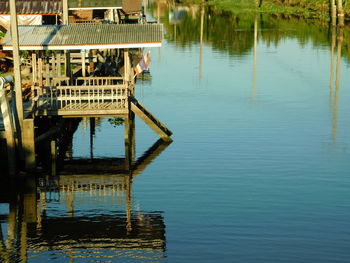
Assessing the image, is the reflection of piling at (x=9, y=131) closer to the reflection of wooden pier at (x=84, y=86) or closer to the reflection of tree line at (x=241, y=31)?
the reflection of wooden pier at (x=84, y=86)

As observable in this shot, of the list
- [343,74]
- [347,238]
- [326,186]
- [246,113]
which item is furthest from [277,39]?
[347,238]

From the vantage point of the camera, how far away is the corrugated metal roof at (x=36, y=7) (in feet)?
193

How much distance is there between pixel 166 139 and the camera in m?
38.7

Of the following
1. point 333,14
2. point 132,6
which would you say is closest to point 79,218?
point 132,6

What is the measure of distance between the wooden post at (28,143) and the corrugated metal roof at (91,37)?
23.0 ft

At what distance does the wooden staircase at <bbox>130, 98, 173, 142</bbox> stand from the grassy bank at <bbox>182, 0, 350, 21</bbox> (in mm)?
77159

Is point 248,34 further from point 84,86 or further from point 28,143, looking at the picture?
point 28,143

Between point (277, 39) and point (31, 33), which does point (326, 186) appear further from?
point (277, 39)

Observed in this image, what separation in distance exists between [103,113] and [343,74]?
32838mm

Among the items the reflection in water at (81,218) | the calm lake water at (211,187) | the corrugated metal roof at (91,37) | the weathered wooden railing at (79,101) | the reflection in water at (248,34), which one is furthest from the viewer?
the reflection in water at (248,34)

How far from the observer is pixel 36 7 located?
59344 mm

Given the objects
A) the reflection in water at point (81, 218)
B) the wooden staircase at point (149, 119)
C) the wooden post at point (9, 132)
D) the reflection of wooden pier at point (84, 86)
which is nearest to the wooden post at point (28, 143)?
the reflection of wooden pier at point (84, 86)

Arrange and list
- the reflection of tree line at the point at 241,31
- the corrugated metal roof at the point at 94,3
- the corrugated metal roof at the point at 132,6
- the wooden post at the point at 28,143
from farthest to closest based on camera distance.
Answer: the reflection of tree line at the point at 241,31, the corrugated metal roof at the point at 132,6, the corrugated metal roof at the point at 94,3, the wooden post at the point at 28,143

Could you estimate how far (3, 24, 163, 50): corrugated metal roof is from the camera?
36.8 m
